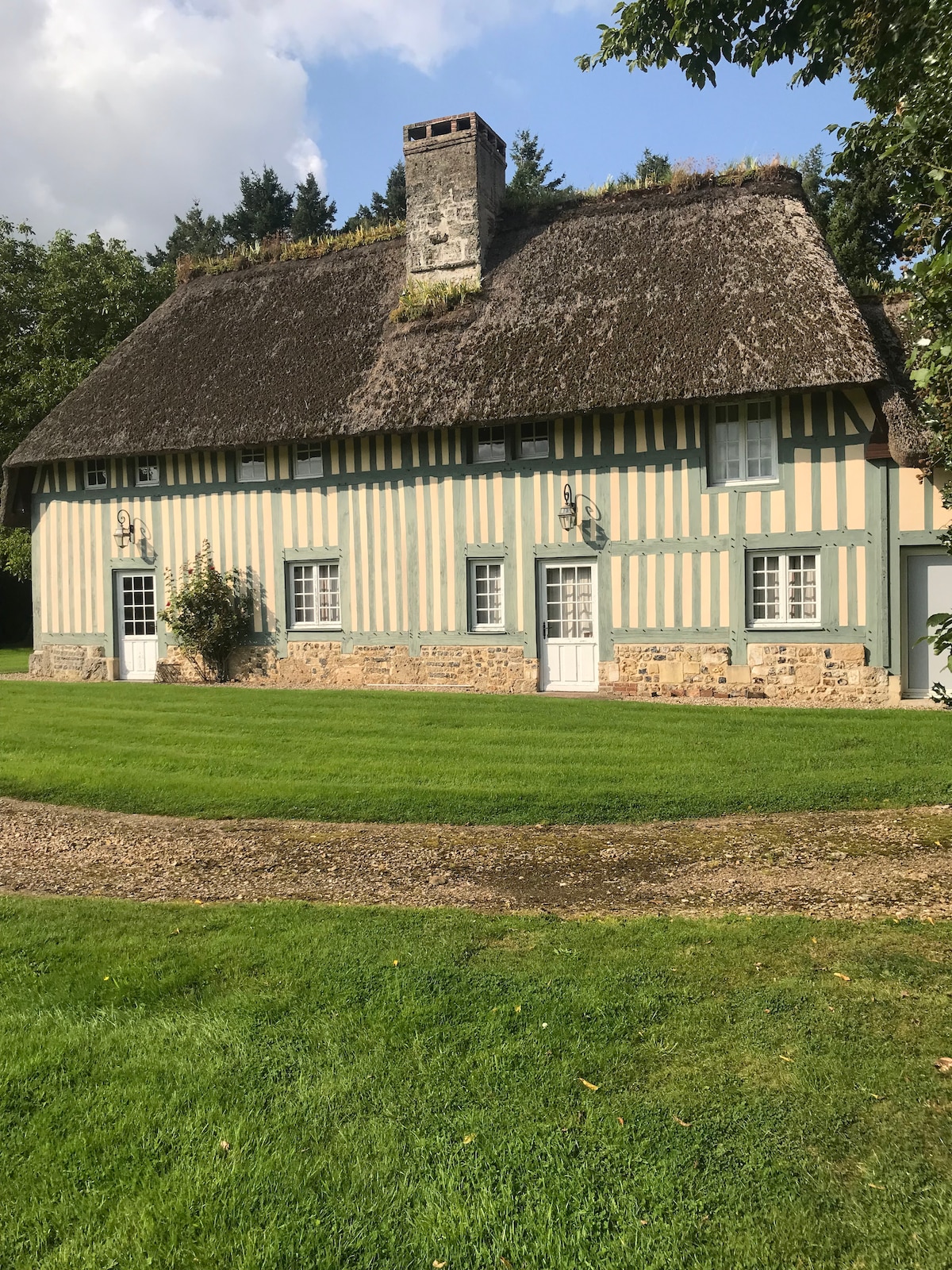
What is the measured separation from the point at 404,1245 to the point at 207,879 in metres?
3.95

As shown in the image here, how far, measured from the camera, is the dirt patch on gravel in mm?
5492

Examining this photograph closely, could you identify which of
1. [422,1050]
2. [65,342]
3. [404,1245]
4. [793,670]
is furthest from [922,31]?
[65,342]

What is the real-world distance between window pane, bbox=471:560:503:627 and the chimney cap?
24.8 feet

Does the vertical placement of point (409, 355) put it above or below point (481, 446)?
above

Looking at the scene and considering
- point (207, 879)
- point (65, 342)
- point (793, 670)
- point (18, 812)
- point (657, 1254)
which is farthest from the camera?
point (65, 342)

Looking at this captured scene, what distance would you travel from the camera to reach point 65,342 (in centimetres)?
2678

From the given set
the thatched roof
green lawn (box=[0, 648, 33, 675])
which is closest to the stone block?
the thatched roof

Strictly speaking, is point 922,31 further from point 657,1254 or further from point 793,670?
point 793,670

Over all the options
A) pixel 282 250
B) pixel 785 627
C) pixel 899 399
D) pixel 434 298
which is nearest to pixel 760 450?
pixel 899 399

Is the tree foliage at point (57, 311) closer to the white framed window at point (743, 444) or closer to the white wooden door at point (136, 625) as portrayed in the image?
the white wooden door at point (136, 625)

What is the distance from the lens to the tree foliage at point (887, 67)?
377cm

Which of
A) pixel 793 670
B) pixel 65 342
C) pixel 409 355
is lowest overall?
pixel 793 670

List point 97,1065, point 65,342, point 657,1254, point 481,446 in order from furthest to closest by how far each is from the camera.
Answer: point 65,342
point 481,446
point 97,1065
point 657,1254

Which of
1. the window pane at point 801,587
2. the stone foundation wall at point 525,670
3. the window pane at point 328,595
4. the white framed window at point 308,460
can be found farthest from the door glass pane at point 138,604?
the window pane at point 801,587
